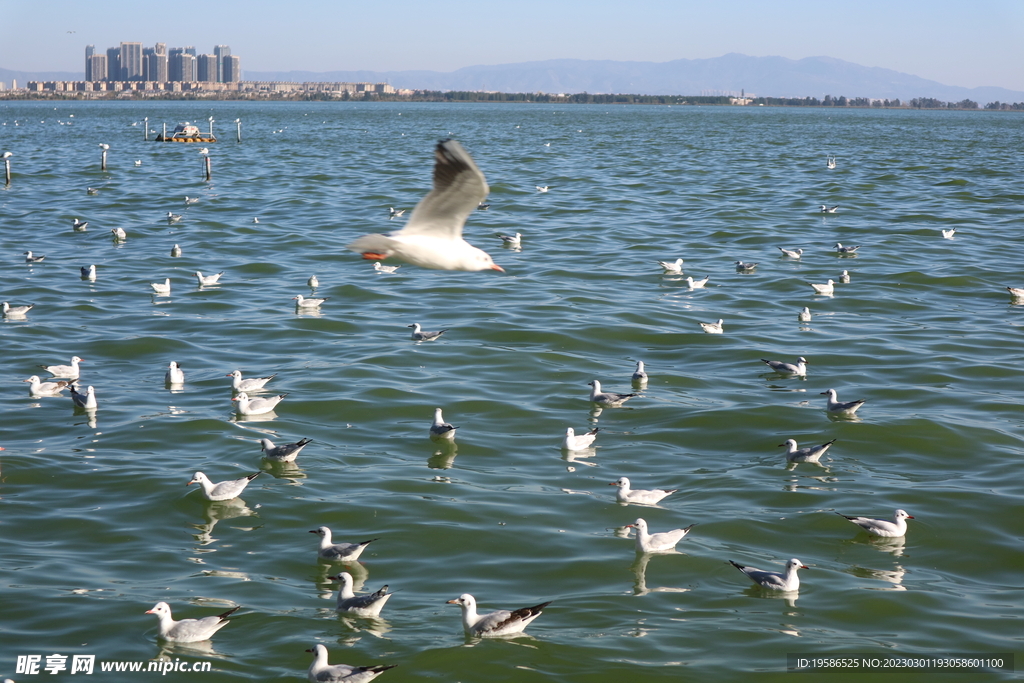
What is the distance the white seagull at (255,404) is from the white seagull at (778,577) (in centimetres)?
941

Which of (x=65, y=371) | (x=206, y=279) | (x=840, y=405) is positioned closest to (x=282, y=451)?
(x=65, y=371)

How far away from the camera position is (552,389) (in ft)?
64.5

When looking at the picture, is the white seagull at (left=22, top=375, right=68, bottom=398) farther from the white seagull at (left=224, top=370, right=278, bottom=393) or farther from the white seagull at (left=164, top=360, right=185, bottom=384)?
the white seagull at (left=224, top=370, right=278, bottom=393)

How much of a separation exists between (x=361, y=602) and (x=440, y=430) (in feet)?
18.2

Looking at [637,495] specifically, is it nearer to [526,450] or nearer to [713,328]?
[526,450]

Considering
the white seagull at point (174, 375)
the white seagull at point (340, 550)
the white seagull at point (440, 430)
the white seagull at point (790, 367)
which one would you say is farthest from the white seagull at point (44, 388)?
the white seagull at point (790, 367)

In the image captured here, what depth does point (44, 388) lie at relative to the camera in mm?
18406

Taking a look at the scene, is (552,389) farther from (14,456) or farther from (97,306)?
(97,306)

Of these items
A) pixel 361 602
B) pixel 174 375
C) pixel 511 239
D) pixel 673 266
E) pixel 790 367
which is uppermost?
pixel 511 239

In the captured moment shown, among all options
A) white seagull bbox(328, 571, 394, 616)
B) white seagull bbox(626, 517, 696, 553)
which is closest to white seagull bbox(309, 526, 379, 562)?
white seagull bbox(328, 571, 394, 616)

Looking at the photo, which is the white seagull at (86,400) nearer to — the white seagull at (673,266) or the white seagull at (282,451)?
the white seagull at (282,451)

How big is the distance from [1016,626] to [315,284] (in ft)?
68.4

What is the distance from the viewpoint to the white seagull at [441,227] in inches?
430

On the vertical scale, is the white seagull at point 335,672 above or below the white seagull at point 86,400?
below
